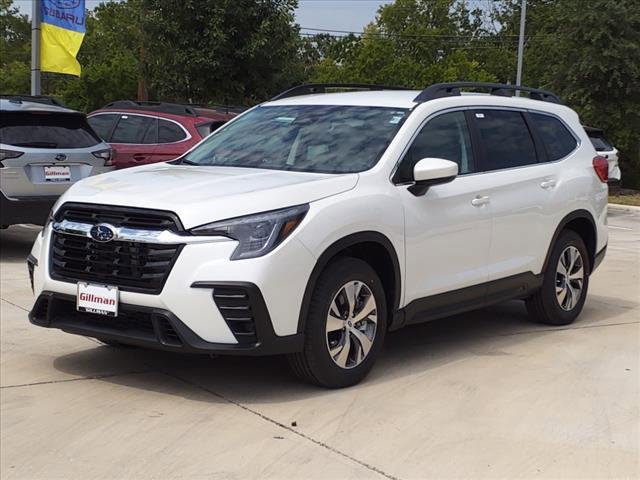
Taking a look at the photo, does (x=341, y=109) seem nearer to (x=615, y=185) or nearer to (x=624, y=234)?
(x=624, y=234)

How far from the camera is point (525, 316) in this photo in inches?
295

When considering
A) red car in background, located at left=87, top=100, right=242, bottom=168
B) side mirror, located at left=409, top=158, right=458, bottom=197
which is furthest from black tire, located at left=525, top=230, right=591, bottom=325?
red car in background, located at left=87, top=100, right=242, bottom=168

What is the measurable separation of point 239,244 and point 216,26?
1483 centimetres

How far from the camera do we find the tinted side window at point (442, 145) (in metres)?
5.68

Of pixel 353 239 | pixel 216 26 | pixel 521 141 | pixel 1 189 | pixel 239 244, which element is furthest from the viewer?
pixel 216 26

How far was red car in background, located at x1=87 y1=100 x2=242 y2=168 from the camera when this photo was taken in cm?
1159

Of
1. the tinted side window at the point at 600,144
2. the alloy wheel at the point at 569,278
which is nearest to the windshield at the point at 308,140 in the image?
the alloy wheel at the point at 569,278

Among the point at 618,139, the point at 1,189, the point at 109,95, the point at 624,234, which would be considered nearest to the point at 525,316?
the point at 1,189

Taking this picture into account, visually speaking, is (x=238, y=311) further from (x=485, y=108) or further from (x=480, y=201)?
(x=485, y=108)

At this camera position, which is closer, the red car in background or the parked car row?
the parked car row

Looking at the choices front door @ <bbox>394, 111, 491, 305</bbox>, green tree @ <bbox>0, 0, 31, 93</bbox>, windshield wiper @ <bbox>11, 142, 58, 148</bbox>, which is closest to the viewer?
front door @ <bbox>394, 111, 491, 305</bbox>

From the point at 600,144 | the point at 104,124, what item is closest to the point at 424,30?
the point at 600,144

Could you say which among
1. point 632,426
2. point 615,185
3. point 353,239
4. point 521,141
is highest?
point 521,141

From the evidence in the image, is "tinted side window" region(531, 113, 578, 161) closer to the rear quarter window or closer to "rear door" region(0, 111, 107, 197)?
"rear door" region(0, 111, 107, 197)
